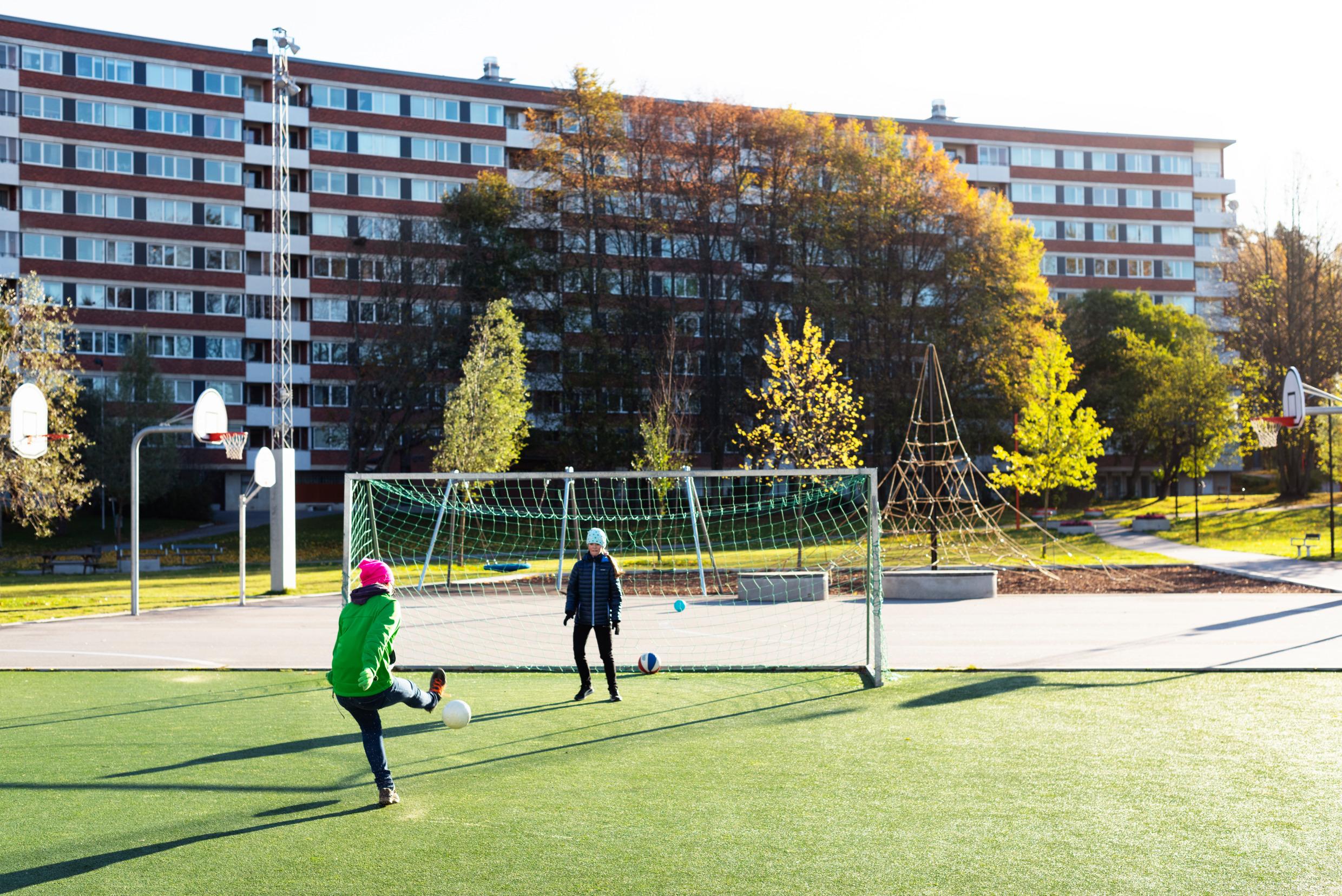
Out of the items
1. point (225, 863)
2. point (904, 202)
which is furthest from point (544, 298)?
point (225, 863)

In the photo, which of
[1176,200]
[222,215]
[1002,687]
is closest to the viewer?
[1002,687]

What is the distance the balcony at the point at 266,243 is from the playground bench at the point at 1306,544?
5034 cm

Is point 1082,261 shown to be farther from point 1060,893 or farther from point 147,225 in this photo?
point 1060,893

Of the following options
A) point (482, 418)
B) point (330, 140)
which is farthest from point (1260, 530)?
point (330, 140)

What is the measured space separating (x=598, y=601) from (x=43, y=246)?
188ft

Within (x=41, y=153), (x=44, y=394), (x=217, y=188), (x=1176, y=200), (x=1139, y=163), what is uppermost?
(x=1139, y=163)

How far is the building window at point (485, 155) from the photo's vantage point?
66.9m

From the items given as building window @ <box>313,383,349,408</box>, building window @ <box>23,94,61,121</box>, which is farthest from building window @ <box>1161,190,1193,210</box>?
building window @ <box>23,94,61,121</box>

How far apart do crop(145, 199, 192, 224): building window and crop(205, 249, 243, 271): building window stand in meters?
2.03

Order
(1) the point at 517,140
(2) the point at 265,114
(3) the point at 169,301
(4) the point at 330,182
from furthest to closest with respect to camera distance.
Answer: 1. (1) the point at 517,140
2. (4) the point at 330,182
3. (2) the point at 265,114
4. (3) the point at 169,301

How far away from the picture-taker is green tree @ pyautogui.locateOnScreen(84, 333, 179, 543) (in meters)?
53.2

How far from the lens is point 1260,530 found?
4366cm

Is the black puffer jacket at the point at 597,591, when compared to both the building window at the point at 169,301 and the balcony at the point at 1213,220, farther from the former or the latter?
the balcony at the point at 1213,220

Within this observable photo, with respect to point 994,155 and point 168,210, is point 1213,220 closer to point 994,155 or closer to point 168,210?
point 994,155
